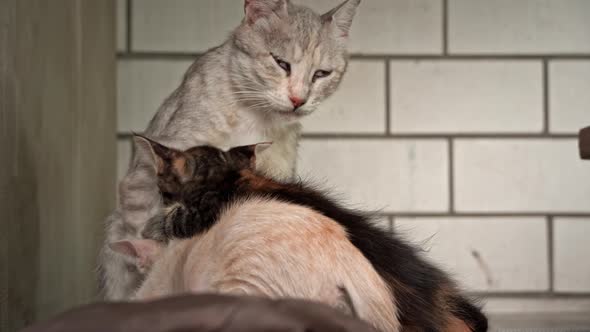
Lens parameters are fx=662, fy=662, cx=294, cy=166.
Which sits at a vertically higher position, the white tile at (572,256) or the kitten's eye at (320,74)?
the kitten's eye at (320,74)

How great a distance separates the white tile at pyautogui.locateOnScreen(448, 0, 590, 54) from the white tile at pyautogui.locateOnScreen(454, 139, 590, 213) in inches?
12.1

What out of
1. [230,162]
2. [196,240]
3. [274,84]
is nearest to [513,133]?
[274,84]

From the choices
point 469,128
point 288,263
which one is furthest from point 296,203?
point 469,128

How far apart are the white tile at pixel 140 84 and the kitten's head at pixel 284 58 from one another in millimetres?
606

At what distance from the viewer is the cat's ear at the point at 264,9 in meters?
1.54

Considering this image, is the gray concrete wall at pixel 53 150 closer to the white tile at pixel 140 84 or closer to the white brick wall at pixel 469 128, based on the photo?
the white tile at pixel 140 84

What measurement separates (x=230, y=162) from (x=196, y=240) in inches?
8.5

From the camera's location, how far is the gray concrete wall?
1.15 m

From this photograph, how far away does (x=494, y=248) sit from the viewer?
2201 mm

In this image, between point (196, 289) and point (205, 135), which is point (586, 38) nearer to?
point (205, 135)

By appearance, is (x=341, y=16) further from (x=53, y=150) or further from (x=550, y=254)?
(x=550, y=254)

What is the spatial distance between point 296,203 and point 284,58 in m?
0.63

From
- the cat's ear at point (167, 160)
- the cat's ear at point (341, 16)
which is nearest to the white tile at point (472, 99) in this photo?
the cat's ear at point (341, 16)

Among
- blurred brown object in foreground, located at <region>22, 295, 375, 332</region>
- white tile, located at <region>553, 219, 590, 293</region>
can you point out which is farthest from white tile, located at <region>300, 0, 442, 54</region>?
blurred brown object in foreground, located at <region>22, 295, 375, 332</region>
